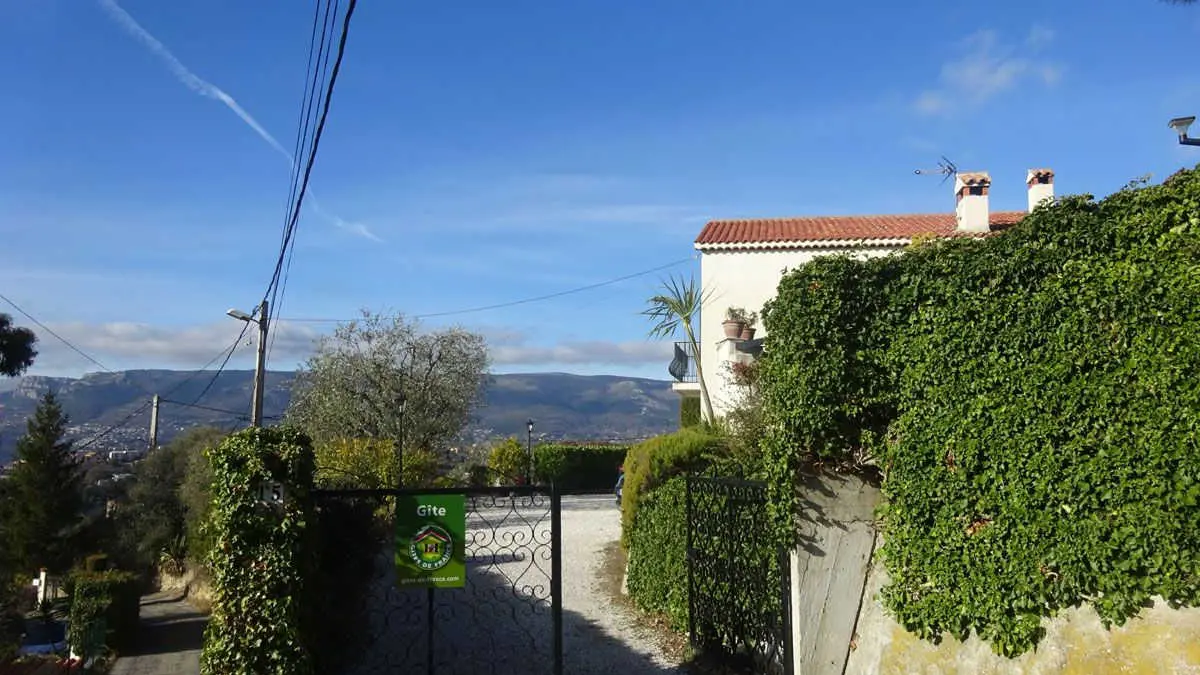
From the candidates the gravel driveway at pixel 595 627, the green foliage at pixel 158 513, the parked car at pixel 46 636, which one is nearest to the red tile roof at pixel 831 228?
the gravel driveway at pixel 595 627

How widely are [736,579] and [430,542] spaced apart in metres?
2.77

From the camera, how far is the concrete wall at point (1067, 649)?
178 inches

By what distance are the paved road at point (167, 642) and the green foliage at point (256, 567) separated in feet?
14.4

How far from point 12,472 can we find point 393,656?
1476 centimetres

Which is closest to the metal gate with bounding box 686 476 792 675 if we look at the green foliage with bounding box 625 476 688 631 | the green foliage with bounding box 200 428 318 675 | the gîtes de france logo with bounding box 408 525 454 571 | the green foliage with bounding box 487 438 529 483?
the green foliage with bounding box 625 476 688 631

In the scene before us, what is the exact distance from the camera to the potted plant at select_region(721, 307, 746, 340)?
1631 centimetres

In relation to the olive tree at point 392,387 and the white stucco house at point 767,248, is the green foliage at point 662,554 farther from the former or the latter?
the olive tree at point 392,387

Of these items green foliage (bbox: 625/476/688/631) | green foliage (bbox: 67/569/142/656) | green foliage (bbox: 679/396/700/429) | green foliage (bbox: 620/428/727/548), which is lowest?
green foliage (bbox: 67/569/142/656)

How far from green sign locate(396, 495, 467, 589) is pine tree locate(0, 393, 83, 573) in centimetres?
1373

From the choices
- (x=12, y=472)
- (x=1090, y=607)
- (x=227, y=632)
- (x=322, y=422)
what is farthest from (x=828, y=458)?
(x=322, y=422)

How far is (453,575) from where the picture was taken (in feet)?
23.5

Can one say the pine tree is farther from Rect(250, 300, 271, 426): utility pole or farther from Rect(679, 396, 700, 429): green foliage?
Rect(679, 396, 700, 429): green foliage

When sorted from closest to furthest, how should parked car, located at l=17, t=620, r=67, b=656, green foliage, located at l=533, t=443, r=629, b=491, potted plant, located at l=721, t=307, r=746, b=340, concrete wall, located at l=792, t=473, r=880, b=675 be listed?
concrete wall, located at l=792, t=473, r=880, b=675 < parked car, located at l=17, t=620, r=67, b=656 < potted plant, located at l=721, t=307, r=746, b=340 < green foliage, located at l=533, t=443, r=629, b=491

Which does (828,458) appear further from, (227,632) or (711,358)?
(711,358)
